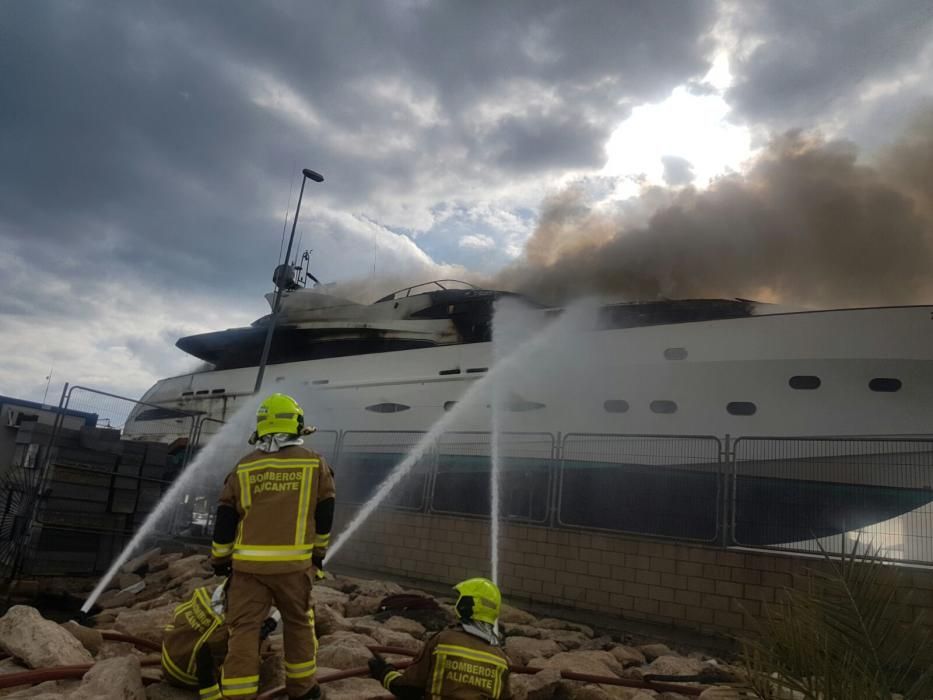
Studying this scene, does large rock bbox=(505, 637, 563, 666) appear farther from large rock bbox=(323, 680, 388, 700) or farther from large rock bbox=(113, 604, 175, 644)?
large rock bbox=(113, 604, 175, 644)

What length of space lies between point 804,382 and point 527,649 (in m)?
7.35

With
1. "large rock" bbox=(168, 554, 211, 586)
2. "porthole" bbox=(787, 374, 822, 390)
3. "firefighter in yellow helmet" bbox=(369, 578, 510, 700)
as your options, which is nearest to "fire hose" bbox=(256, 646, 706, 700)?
"firefighter in yellow helmet" bbox=(369, 578, 510, 700)

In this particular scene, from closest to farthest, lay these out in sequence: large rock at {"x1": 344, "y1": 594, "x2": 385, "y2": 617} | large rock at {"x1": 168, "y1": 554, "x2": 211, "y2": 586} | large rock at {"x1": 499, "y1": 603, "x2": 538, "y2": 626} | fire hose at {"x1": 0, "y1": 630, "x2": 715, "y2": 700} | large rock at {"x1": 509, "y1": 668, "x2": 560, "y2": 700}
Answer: fire hose at {"x1": 0, "y1": 630, "x2": 715, "y2": 700} → large rock at {"x1": 509, "y1": 668, "x2": 560, "y2": 700} → large rock at {"x1": 344, "y1": 594, "x2": 385, "y2": 617} → large rock at {"x1": 499, "y1": 603, "x2": 538, "y2": 626} → large rock at {"x1": 168, "y1": 554, "x2": 211, "y2": 586}

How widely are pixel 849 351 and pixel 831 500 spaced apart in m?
4.43

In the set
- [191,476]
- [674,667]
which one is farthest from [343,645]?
[191,476]

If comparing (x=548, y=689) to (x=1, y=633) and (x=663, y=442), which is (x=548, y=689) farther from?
(x=663, y=442)

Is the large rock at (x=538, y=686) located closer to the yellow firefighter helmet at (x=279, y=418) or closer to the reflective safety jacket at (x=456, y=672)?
the reflective safety jacket at (x=456, y=672)

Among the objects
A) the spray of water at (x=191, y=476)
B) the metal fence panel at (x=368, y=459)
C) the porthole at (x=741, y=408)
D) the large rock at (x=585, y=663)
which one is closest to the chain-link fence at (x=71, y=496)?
the spray of water at (x=191, y=476)

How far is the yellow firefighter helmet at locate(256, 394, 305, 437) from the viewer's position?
4.14 m

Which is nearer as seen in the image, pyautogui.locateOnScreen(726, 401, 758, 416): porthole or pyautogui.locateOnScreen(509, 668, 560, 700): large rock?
pyautogui.locateOnScreen(509, 668, 560, 700): large rock

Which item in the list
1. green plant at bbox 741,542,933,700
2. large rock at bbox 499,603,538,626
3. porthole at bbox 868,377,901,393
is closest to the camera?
green plant at bbox 741,542,933,700

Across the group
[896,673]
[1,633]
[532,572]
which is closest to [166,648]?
[1,633]

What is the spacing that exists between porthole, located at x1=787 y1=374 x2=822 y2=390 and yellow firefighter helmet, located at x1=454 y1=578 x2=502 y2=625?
9213mm

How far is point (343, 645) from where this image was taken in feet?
16.9
